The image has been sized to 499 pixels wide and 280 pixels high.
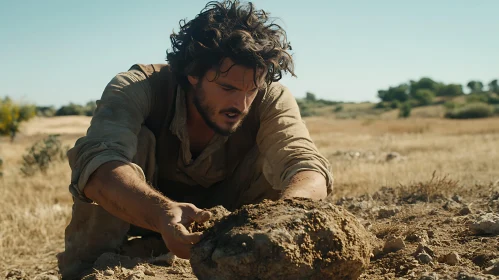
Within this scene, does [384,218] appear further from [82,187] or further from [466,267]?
[82,187]

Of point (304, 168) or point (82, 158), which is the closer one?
point (82, 158)

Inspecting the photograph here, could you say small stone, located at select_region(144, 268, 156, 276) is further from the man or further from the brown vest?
the brown vest

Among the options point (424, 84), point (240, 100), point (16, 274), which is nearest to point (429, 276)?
point (240, 100)

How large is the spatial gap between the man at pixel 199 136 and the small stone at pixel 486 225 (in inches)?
33.5

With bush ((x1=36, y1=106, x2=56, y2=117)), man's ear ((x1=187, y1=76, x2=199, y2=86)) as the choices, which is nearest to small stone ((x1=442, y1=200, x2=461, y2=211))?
man's ear ((x1=187, y1=76, x2=199, y2=86))

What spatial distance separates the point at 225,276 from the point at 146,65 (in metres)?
2.16

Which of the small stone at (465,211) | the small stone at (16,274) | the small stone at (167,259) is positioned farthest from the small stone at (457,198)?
the small stone at (16,274)

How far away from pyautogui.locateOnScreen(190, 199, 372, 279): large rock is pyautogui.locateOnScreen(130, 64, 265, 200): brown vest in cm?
158

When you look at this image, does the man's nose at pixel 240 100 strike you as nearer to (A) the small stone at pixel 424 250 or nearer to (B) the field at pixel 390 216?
(B) the field at pixel 390 216

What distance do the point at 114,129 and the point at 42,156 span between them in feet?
28.4

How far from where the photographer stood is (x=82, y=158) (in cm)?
295

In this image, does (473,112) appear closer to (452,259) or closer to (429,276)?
(452,259)

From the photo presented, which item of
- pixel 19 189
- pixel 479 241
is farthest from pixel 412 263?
pixel 19 189

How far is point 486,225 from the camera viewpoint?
10.1 ft
